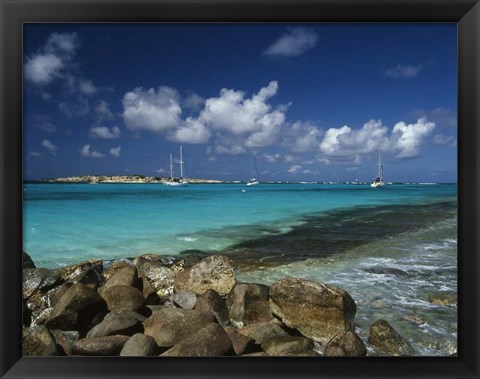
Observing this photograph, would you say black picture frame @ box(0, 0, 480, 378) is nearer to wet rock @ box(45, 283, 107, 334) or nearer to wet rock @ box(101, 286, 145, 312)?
wet rock @ box(45, 283, 107, 334)

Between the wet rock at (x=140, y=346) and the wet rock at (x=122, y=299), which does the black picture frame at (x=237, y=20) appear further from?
the wet rock at (x=122, y=299)

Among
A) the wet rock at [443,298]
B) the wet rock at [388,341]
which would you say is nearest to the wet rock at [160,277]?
the wet rock at [388,341]

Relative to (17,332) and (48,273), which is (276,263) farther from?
(17,332)

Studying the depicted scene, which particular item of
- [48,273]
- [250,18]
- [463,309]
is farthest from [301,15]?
[48,273]

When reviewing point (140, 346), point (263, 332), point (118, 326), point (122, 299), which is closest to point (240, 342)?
point (263, 332)

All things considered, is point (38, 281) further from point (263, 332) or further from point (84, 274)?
point (263, 332)
